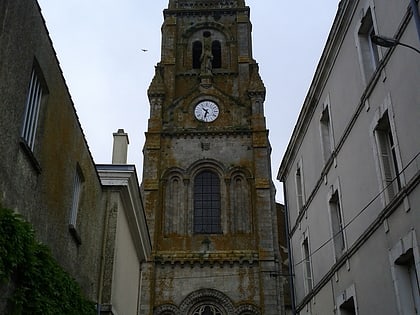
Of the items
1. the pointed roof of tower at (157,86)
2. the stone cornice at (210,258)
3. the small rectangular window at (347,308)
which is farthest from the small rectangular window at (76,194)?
the pointed roof of tower at (157,86)

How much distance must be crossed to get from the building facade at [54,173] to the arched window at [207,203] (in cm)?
1548

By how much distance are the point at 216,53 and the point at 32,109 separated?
1228 inches

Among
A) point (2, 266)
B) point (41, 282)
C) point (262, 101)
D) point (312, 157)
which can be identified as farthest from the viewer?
point (262, 101)

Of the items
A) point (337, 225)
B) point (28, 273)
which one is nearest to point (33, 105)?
point (28, 273)

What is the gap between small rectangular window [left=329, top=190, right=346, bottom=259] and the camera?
14.5m

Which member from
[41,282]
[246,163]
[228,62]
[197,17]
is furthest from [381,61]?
[197,17]

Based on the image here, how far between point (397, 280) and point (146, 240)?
38.2 feet

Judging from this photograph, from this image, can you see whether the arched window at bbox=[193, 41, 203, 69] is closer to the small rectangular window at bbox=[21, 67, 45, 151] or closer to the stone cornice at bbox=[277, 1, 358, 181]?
the stone cornice at bbox=[277, 1, 358, 181]

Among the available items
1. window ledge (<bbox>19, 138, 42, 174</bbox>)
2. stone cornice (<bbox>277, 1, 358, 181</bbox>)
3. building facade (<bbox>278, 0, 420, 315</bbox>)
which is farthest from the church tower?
window ledge (<bbox>19, 138, 42, 174</bbox>)

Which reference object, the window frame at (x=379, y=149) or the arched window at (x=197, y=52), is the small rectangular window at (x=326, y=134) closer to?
the window frame at (x=379, y=149)

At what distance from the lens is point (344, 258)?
44.9 feet

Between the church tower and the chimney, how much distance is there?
1316 cm

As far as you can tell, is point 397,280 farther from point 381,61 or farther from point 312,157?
point 312,157

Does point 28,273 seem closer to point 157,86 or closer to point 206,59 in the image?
point 157,86
